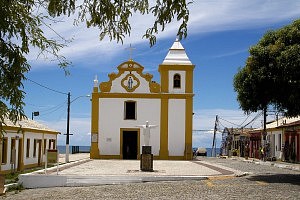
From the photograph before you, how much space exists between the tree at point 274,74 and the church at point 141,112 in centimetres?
1783

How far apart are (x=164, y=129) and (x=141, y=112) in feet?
6.83

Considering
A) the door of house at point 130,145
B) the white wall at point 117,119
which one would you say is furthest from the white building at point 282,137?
the door of house at point 130,145

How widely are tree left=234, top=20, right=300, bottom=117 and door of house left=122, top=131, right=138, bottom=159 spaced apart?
18.9 m

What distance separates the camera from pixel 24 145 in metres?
26.9

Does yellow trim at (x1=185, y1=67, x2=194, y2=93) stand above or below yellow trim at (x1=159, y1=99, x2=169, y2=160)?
above

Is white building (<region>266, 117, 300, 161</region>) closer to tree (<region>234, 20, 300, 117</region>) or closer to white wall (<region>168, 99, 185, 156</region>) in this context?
white wall (<region>168, 99, 185, 156</region>)

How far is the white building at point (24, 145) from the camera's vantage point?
23.1m

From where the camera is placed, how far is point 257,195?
13406 millimetres

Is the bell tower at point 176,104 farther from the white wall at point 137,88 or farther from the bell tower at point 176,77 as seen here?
the white wall at point 137,88

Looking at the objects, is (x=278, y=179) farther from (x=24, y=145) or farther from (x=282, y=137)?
(x=282, y=137)

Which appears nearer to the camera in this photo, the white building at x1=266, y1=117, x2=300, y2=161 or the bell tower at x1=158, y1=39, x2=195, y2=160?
the white building at x1=266, y1=117, x2=300, y2=161

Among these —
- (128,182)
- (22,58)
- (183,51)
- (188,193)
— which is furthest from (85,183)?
(183,51)

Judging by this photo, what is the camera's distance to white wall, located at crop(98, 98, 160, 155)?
3706 centimetres

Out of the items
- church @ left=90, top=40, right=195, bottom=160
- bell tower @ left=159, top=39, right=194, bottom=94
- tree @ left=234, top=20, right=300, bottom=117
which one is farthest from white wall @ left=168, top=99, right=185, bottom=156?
tree @ left=234, top=20, right=300, bottom=117
